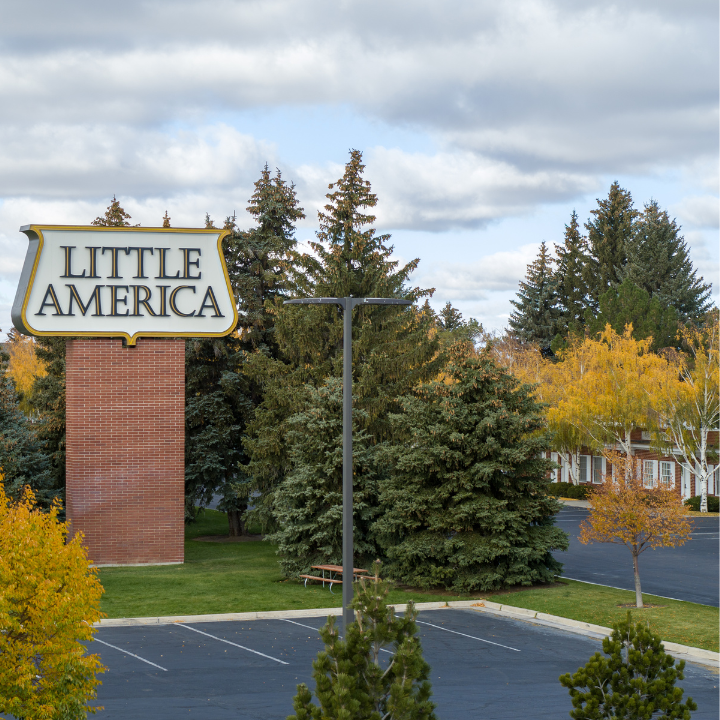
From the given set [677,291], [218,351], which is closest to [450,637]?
[218,351]

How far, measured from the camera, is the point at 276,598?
993 inches

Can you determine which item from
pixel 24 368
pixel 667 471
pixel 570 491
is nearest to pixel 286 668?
pixel 570 491

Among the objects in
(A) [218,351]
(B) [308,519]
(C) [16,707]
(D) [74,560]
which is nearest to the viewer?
(C) [16,707]

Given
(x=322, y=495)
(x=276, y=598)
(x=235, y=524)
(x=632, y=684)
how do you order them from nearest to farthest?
(x=632, y=684) → (x=276, y=598) → (x=322, y=495) → (x=235, y=524)

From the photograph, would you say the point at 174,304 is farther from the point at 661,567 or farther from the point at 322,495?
the point at 661,567

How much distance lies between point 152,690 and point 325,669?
873cm

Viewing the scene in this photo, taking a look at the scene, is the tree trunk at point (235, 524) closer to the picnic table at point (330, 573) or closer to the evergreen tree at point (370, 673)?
the picnic table at point (330, 573)

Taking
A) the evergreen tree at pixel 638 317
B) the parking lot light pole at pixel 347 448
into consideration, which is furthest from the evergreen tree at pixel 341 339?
the evergreen tree at pixel 638 317

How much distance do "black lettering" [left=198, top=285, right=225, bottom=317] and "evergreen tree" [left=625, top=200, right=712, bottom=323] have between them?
57.9m

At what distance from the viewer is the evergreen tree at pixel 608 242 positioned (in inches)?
3425

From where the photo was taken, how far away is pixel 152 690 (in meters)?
16.5

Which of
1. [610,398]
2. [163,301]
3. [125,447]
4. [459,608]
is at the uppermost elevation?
[163,301]

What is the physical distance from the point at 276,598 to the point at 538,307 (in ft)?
221

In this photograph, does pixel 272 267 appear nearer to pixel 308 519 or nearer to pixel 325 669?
pixel 308 519
